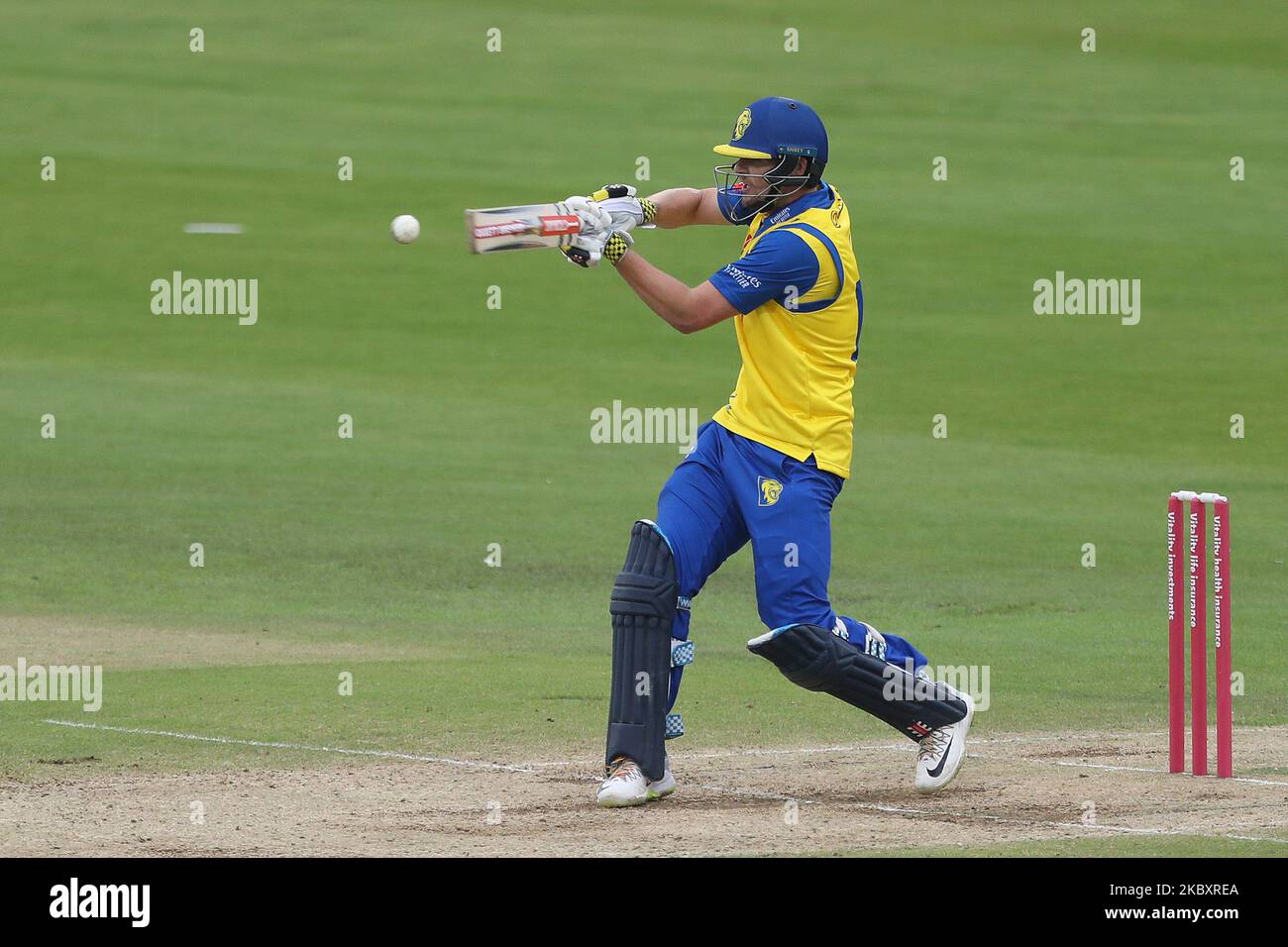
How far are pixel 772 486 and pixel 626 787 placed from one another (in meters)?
1.21

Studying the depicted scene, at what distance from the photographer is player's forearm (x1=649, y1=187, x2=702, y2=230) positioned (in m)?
9.11

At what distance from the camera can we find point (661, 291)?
8320 mm

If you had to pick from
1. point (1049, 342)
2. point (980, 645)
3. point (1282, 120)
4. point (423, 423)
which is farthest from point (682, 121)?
point (980, 645)

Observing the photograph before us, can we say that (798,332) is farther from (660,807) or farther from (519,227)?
(660,807)

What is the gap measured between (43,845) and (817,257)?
11.2 feet

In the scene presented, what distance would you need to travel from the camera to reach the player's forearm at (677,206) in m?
9.11

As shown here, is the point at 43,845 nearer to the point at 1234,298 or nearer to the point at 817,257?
the point at 817,257

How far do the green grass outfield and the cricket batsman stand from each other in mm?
1406

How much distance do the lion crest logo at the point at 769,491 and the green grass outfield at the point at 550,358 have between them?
1.82 m
